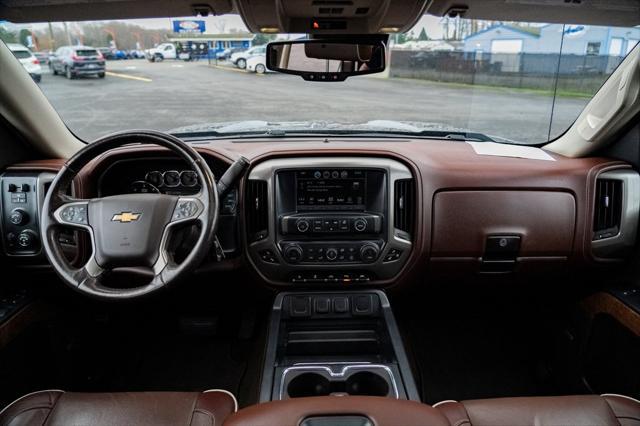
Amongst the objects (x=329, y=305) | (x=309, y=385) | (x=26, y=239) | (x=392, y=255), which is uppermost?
(x=26, y=239)

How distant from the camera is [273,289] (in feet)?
8.53

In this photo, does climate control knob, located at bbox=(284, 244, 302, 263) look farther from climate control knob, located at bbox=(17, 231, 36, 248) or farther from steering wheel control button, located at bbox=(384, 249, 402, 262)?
climate control knob, located at bbox=(17, 231, 36, 248)

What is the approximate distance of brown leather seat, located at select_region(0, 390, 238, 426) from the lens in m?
1.68

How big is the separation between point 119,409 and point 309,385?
2.71 feet

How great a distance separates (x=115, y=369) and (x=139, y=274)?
3.73 ft

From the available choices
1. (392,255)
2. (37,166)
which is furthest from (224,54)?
(392,255)

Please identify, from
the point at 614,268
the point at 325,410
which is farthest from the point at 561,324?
the point at 325,410

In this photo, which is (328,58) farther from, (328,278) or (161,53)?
(161,53)

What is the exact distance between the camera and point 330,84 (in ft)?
9.21

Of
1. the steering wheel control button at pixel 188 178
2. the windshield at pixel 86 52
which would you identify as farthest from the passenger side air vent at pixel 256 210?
the windshield at pixel 86 52

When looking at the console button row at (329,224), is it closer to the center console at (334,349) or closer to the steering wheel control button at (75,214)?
the center console at (334,349)

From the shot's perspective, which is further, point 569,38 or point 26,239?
point 569,38

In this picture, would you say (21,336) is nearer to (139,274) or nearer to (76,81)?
(139,274)

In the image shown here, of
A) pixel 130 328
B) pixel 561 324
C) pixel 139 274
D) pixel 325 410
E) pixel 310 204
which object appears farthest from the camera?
pixel 130 328
